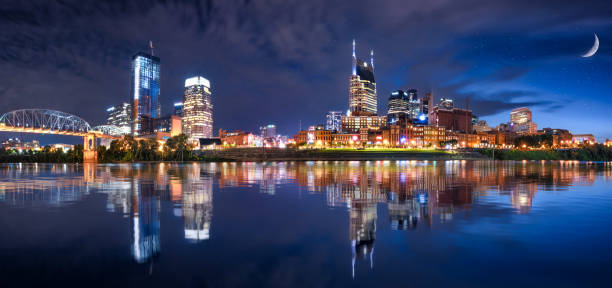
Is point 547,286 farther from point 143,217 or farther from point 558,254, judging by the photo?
point 143,217

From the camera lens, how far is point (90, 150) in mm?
80188

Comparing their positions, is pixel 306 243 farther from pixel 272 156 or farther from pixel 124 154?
pixel 272 156

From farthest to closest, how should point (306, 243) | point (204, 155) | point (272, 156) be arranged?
point (272, 156)
point (204, 155)
point (306, 243)

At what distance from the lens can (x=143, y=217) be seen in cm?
1152

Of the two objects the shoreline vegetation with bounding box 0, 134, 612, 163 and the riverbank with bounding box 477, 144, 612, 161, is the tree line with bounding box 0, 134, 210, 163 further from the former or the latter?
the riverbank with bounding box 477, 144, 612, 161

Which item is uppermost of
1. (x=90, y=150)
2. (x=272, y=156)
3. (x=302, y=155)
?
(x=90, y=150)

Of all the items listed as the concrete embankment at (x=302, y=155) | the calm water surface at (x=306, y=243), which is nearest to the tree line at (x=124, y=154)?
the concrete embankment at (x=302, y=155)

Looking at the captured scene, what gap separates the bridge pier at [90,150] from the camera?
7825 centimetres

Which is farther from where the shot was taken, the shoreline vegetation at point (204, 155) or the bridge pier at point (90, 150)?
the shoreline vegetation at point (204, 155)

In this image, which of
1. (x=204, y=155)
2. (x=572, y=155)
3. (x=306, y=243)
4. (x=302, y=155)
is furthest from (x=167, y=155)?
(x=572, y=155)

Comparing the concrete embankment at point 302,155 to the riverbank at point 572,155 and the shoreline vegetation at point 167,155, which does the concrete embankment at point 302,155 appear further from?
the riverbank at point 572,155

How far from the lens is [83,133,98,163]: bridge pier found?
7825 centimetres

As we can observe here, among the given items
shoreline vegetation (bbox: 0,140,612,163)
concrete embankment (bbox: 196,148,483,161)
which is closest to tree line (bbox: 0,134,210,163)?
shoreline vegetation (bbox: 0,140,612,163)

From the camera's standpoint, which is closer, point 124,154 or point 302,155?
point 124,154
